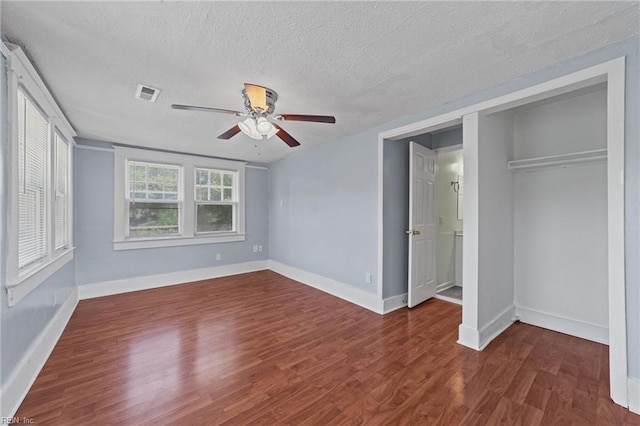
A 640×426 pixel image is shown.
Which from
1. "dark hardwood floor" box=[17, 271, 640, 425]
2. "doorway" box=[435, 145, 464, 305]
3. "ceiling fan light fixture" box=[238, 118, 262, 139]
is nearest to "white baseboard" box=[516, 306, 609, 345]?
"dark hardwood floor" box=[17, 271, 640, 425]

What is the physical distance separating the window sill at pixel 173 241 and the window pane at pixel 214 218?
193 millimetres

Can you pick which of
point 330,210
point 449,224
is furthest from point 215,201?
point 449,224

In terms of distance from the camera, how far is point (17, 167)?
5.66ft

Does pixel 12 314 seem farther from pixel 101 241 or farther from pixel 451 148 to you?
pixel 451 148

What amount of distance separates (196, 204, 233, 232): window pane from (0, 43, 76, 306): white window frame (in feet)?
7.66

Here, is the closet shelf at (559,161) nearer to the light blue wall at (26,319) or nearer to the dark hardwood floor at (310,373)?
the dark hardwood floor at (310,373)

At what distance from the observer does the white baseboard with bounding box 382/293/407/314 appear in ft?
10.7

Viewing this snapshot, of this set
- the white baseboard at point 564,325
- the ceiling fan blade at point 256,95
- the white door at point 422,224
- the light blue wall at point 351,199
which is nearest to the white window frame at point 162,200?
the light blue wall at point 351,199

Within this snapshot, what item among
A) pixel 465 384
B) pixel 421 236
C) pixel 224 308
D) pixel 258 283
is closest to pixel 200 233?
pixel 258 283

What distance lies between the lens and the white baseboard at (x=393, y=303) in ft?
10.7

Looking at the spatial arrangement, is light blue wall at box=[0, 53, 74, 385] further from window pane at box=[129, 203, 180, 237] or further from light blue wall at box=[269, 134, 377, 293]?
light blue wall at box=[269, 134, 377, 293]

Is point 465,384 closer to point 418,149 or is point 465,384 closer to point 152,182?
point 418,149

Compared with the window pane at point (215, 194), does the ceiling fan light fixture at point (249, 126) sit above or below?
above

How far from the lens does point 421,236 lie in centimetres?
352
